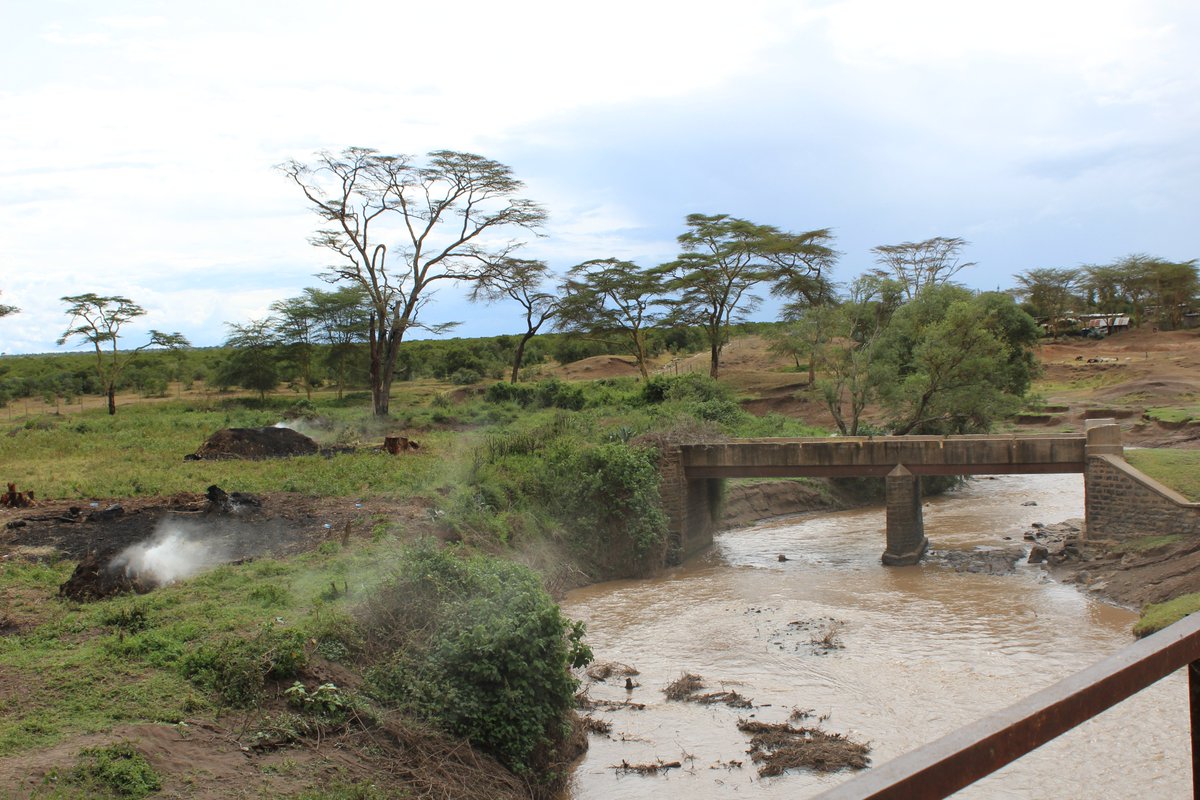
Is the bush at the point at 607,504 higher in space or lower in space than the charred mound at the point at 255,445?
lower

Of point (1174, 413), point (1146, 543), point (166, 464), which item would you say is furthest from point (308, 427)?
point (1174, 413)

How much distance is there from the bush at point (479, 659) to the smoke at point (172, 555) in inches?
144

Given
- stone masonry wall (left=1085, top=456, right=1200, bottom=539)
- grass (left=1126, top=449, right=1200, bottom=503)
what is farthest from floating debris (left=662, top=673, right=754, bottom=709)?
grass (left=1126, top=449, right=1200, bottom=503)

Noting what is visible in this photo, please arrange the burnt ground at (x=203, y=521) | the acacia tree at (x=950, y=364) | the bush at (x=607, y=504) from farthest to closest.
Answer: the acacia tree at (x=950, y=364)
the bush at (x=607, y=504)
the burnt ground at (x=203, y=521)

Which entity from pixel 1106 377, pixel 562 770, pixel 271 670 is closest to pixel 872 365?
pixel 1106 377

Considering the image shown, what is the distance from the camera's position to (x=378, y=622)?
11.9m

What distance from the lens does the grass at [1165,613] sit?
51.5ft

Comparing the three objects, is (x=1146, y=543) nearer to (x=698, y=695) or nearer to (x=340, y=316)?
(x=698, y=695)

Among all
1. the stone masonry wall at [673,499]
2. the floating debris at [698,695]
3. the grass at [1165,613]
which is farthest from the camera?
the stone masonry wall at [673,499]

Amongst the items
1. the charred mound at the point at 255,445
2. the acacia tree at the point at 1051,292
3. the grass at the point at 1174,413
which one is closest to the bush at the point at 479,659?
the charred mound at the point at 255,445

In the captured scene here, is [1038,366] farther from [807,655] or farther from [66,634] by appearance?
[66,634]

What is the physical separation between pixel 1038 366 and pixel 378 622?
36.5 metres

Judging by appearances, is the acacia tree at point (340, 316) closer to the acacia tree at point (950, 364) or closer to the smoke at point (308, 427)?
the smoke at point (308, 427)

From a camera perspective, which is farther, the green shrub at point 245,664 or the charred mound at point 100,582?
the charred mound at point 100,582
